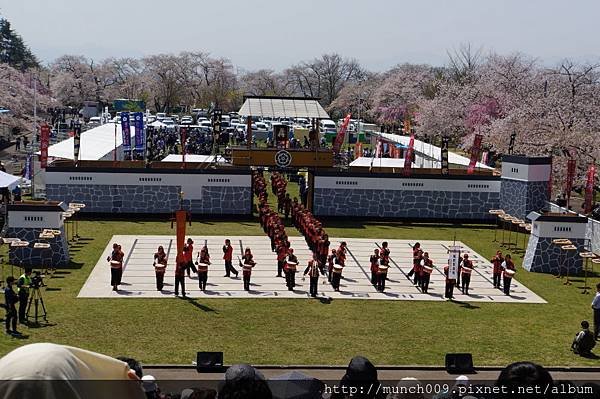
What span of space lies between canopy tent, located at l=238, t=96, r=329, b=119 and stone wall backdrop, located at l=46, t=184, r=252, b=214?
333 centimetres

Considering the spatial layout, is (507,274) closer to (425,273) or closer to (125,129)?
(425,273)

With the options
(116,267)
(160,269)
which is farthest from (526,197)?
(116,267)

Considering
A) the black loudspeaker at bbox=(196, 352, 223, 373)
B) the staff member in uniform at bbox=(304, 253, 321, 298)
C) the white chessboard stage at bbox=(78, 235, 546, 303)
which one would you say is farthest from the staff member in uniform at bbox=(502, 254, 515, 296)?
the black loudspeaker at bbox=(196, 352, 223, 373)

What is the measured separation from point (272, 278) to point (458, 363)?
9.13 metres

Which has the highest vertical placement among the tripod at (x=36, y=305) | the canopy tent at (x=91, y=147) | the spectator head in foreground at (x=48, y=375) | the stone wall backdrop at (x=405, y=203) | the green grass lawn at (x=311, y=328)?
the spectator head in foreground at (x=48, y=375)

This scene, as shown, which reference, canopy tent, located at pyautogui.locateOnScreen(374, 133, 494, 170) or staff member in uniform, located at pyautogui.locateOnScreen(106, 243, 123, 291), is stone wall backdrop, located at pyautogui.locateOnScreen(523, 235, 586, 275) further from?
canopy tent, located at pyautogui.locateOnScreen(374, 133, 494, 170)

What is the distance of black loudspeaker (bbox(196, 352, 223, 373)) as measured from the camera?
15.0 meters

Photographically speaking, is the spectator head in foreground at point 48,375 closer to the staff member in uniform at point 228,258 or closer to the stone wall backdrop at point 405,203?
the staff member in uniform at point 228,258

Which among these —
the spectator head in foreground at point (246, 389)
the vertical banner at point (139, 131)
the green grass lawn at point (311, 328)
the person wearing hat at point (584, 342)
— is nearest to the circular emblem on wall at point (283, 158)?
the vertical banner at point (139, 131)

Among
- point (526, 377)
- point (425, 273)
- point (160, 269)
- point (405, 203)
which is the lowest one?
point (425, 273)

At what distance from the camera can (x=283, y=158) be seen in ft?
115

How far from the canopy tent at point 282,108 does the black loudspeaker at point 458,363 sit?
2022cm

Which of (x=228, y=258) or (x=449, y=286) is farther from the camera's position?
(x=228, y=258)

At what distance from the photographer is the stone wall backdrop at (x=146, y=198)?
3316 cm
